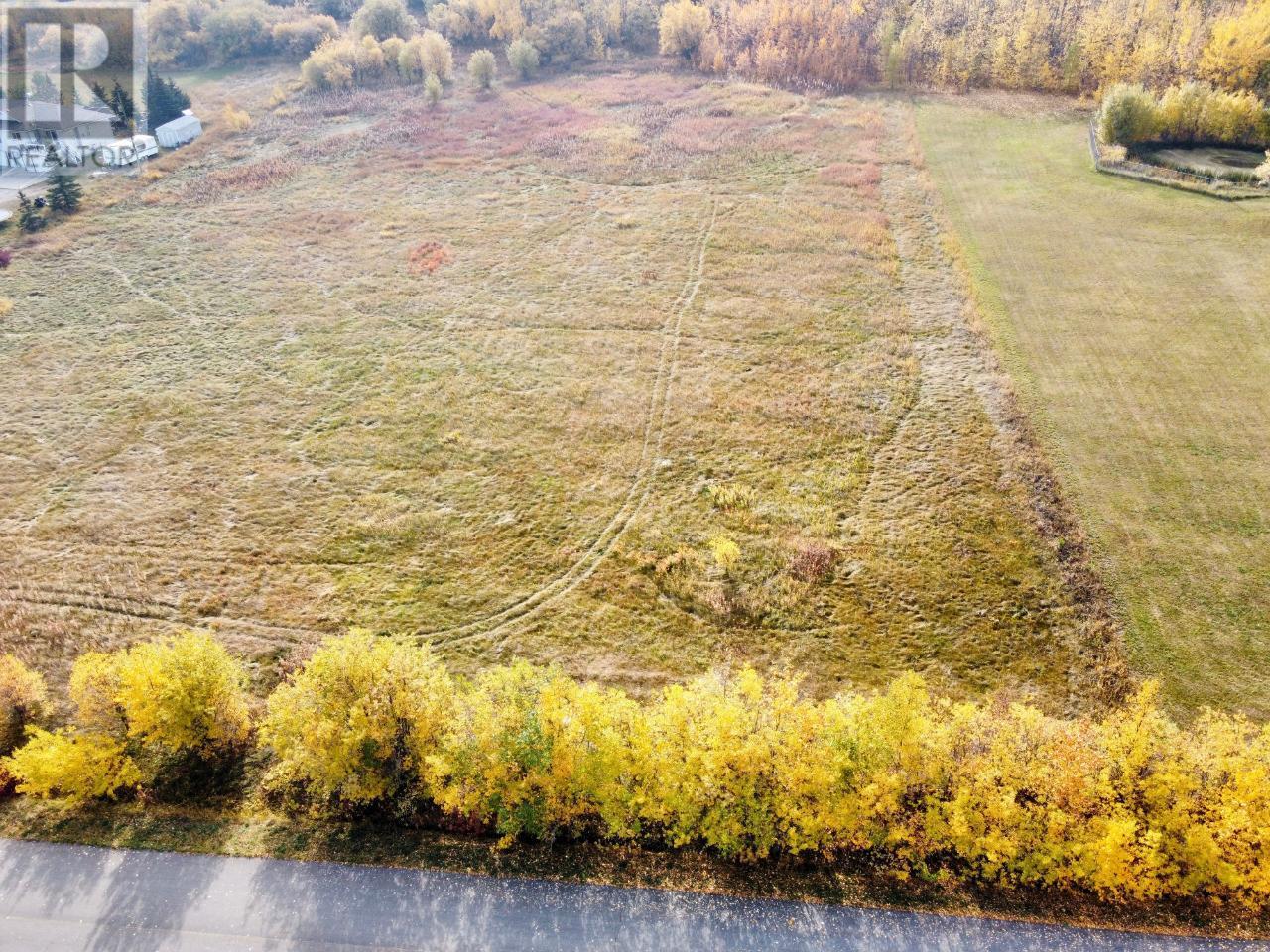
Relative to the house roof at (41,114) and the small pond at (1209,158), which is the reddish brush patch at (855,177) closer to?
the small pond at (1209,158)

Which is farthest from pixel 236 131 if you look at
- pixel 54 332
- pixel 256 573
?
pixel 256 573

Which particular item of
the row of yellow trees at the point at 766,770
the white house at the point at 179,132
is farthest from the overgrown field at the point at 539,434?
the white house at the point at 179,132

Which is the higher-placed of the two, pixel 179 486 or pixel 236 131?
pixel 236 131

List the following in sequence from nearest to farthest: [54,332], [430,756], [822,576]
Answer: [430,756] < [822,576] < [54,332]

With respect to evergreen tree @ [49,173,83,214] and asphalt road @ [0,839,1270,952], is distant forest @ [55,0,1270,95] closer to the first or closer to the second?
evergreen tree @ [49,173,83,214]

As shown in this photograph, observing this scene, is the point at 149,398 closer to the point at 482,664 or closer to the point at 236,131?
the point at 482,664
